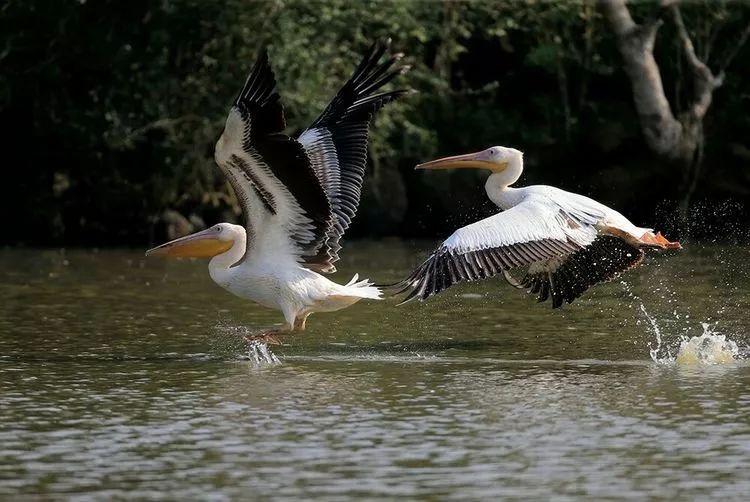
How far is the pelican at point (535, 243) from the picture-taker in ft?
27.9

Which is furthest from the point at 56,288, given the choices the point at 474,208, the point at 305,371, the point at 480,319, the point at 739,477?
the point at 739,477

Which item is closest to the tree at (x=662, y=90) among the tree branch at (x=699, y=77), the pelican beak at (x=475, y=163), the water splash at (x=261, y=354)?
the tree branch at (x=699, y=77)

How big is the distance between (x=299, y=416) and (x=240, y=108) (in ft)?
6.14

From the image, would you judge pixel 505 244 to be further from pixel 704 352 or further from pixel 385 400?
pixel 385 400

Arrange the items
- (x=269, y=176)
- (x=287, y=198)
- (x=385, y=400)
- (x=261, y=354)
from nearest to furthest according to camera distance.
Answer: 1. (x=385, y=400)
2. (x=269, y=176)
3. (x=287, y=198)
4. (x=261, y=354)

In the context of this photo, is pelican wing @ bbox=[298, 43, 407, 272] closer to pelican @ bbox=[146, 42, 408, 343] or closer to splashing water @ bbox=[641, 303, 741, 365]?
pelican @ bbox=[146, 42, 408, 343]

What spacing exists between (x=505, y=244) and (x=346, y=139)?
181 cm

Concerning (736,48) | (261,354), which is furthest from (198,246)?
(736,48)

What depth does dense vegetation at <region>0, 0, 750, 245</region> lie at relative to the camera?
1853 cm

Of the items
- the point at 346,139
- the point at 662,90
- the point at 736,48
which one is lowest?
the point at 346,139

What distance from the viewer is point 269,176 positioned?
8742 mm

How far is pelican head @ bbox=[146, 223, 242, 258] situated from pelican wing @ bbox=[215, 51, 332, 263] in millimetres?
219

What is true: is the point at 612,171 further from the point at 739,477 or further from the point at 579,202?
the point at 739,477

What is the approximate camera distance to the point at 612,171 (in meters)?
19.2
